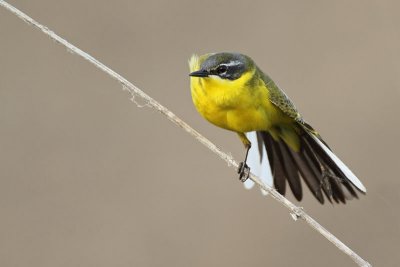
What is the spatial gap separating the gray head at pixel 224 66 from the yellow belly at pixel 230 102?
1.7 inches

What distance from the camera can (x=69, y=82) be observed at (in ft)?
28.3

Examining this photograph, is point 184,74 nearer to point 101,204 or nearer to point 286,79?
point 286,79

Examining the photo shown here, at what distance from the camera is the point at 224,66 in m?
5.57

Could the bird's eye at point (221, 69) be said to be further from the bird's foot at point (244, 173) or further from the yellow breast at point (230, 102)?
the bird's foot at point (244, 173)

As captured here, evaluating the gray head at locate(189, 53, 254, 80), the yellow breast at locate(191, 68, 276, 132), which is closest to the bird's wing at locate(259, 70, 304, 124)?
the yellow breast at locate(191, 68, 276, 132)

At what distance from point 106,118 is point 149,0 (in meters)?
1.55

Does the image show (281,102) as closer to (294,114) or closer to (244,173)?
(294,114)

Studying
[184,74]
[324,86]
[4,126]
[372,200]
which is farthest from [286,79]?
[4,126]

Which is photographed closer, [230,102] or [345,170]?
[230,102]

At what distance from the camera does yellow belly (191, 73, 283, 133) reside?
17.9 feet

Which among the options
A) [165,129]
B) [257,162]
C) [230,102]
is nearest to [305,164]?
[257,162]

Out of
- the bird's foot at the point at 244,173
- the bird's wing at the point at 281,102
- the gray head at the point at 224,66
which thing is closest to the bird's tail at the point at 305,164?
the bird's wing at the point at 281,102

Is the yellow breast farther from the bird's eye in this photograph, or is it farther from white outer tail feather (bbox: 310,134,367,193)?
white outer tail feather (bbox: 310,134,367,193)

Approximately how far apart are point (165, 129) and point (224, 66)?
10.1 ft
